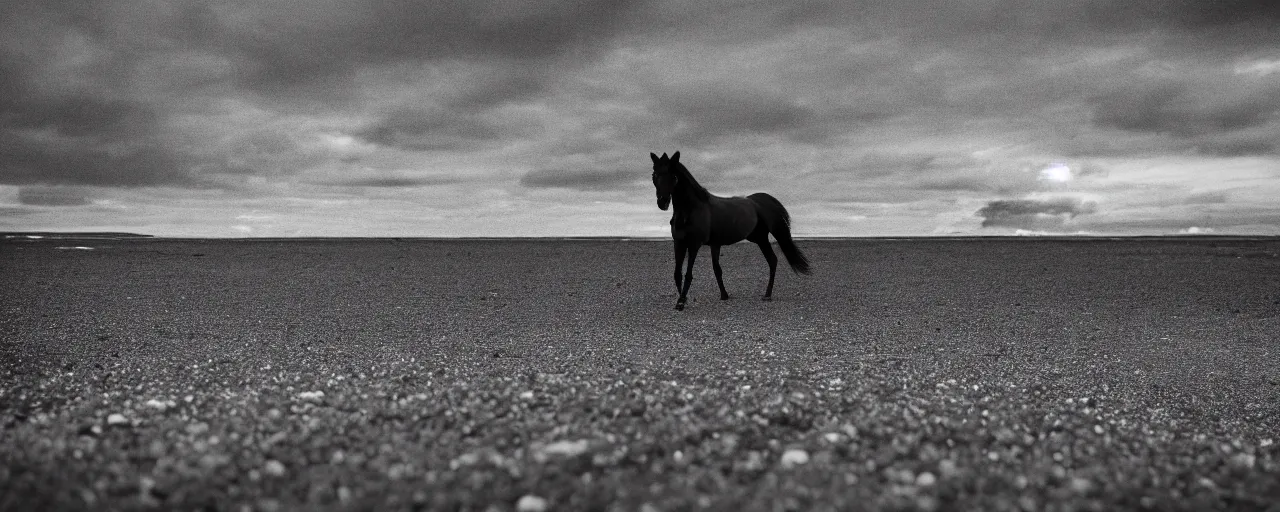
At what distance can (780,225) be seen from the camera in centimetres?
1659

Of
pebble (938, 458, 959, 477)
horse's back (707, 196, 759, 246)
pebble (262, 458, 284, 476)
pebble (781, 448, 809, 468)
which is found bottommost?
pebble (938, 458, 959, 477)

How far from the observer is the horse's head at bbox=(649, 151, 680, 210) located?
13.0m

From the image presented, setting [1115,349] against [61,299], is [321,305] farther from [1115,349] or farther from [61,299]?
[1115,349]

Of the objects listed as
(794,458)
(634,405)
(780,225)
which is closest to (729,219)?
(780,225)

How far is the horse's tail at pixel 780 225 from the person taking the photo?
16.5 meters

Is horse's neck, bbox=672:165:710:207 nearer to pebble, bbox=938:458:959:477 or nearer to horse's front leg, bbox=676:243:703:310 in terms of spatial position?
horse's front leg, bbox=676:243:703:310

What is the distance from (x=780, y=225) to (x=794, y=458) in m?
12.3

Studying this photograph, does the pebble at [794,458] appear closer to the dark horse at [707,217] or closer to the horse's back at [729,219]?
the dark horse at [707,217]

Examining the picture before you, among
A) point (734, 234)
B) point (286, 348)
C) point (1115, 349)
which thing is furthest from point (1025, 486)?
point (734, 234)

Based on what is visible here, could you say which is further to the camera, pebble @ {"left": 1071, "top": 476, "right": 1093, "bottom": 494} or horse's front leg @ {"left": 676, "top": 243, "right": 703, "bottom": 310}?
horse's front leg @ {"left": 676, "top": 243, "right": 703, "bottom": 310}

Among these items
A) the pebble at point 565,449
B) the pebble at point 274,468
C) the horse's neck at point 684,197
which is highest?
the horse's neck at point 684,197

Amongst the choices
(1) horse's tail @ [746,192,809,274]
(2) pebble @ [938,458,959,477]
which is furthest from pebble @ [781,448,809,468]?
(1) horse's tail @ [746,192,809,274]

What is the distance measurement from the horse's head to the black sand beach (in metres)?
2.08

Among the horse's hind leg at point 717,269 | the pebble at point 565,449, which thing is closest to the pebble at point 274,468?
the pebble at point 565,449
